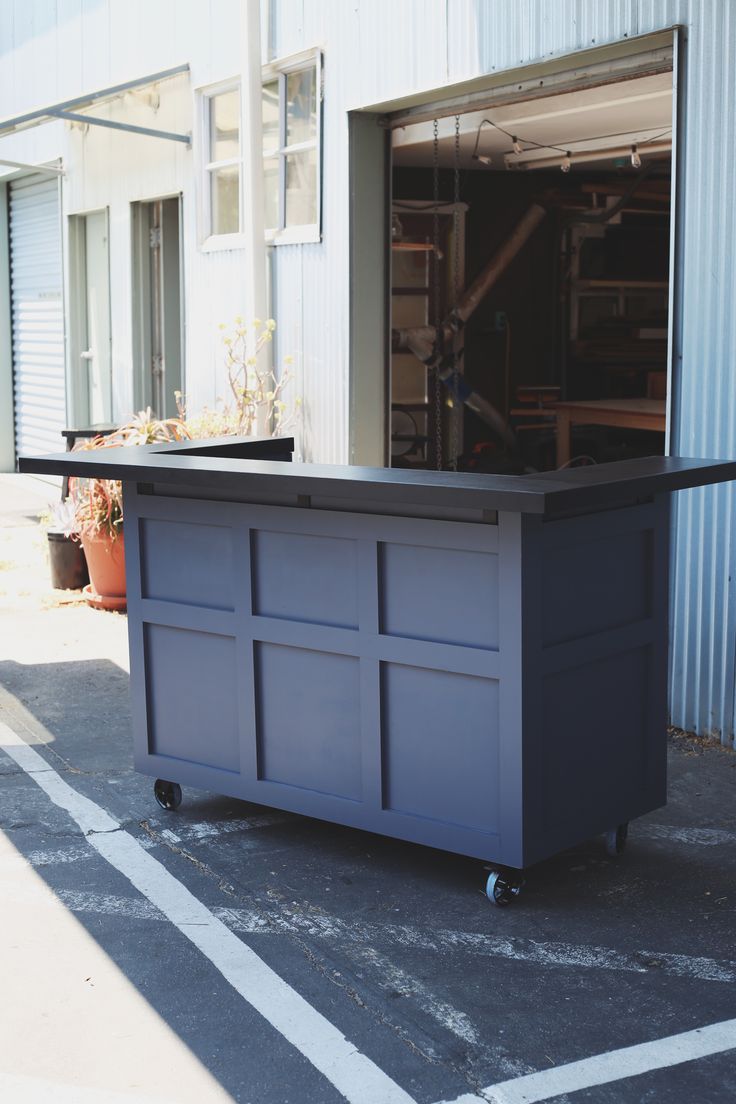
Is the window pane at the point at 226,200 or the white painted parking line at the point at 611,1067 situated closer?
the white painted parking line at the point at 611,1067

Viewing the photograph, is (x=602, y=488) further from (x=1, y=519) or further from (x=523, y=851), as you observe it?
(x=1, y=519)

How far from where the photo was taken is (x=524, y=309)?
14656 mm

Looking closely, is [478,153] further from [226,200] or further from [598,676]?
[598,676]

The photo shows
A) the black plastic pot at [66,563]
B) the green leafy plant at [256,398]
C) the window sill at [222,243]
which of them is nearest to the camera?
the green leafy plant at [256,398]

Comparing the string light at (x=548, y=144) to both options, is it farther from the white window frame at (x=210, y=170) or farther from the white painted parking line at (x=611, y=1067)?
the white painted parking line at (x=611, y=1067)

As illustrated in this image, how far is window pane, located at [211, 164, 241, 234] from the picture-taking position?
10.6 metres

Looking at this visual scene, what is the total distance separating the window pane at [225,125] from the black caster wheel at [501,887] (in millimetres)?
7466

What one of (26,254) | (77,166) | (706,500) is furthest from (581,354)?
(706,500)

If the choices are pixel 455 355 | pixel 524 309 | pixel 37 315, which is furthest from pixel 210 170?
pixel 37 315

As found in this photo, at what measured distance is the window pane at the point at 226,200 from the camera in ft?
34.9

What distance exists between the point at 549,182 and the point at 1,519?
21.8ft

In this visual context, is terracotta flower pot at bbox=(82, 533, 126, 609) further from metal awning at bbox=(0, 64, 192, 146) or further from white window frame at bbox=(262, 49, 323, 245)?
metal awning at bbox=(0, 64, 192, 146)

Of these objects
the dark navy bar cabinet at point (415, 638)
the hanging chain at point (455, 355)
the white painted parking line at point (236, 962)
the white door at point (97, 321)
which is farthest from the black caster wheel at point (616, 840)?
the white door at point (97, 321)

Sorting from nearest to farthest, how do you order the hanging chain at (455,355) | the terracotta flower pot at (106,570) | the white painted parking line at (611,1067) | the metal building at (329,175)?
the white painted parking line at (611,1067), the metal building at (329,175), the terracotta flower pot at (106,570), the hanging chain at (455,355)
